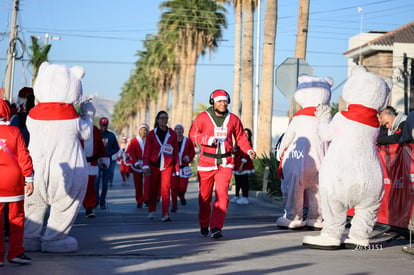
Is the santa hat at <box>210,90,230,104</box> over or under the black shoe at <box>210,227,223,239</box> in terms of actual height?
over

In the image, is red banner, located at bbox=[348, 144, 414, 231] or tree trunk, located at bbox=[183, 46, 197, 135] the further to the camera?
tree trunk, located at bbox=[183, 46, 197, 135]

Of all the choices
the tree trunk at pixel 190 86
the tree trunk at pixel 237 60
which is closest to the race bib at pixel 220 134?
the tree trunk at pixel 237 60

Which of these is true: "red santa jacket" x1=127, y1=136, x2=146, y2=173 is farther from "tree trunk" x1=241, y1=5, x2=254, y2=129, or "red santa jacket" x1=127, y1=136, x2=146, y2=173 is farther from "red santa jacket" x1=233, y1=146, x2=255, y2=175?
"tree trunk" x1=241, y1=5, x2=254, y2=129

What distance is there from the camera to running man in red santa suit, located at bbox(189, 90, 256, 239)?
10.4 meters

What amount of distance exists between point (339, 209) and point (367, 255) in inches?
25.7

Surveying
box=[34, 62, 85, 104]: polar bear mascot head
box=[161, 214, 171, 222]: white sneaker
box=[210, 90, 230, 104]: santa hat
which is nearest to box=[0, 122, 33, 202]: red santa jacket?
box=[34, 62, 85, 104]: polar bear mascot head

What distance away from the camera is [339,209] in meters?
8.91

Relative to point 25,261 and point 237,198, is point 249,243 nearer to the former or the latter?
point 25,261

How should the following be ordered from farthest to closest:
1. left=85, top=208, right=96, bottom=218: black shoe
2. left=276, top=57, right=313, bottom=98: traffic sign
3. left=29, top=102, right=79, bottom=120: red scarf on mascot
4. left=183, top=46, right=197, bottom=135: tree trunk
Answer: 1. left=183, top=46, right=197, bottom=135: tree trunk
2. left=276, top=57, right=313, bottom=98: traffic sign
3. left=85, top=208, right=96, bottom=218: black shoe
4. left=29, top=102, right=79, bottom=120: red scarf on mascot

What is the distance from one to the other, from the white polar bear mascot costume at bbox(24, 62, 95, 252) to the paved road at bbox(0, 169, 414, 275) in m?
0.29

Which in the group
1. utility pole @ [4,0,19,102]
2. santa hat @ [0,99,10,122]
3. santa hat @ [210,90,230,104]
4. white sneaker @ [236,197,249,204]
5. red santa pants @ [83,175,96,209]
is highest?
utility pole @ [4,0,19,102]

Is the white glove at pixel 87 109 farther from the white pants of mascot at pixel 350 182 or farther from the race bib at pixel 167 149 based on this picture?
the race bib at pixel 167 149

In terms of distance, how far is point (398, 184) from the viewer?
34.5 ft

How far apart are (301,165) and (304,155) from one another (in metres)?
0.17
